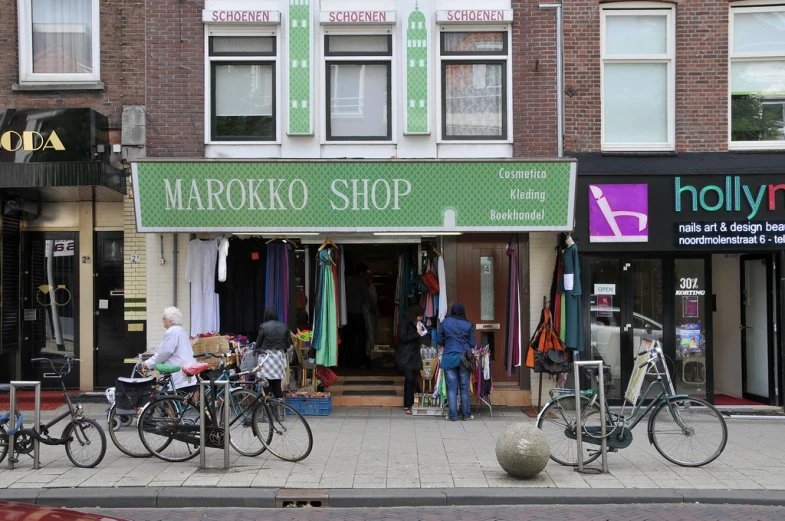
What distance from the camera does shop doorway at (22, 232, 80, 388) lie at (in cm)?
1288

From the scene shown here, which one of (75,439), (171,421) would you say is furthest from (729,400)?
(75,439)

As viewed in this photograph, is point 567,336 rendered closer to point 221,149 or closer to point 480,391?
point 480,391

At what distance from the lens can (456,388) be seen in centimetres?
1162

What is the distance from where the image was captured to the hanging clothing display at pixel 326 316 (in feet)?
40.1

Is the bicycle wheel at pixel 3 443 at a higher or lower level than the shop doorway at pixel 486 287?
lower

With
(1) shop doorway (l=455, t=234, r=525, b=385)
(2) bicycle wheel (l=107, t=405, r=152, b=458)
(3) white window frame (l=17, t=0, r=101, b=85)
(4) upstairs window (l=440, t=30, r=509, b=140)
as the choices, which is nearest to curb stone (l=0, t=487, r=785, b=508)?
(2) bicycle wheel (l=107, t=405, r=152, b=458)

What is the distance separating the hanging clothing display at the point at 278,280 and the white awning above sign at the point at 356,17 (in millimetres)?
3744

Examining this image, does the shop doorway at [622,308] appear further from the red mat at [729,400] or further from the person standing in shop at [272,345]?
the person standing in shop at [272,345]

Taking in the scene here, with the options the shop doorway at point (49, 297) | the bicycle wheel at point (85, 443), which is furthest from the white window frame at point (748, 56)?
the shop doorway at point (49, 297)

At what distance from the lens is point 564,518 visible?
714cm

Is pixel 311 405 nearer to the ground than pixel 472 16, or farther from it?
nearer to the ground

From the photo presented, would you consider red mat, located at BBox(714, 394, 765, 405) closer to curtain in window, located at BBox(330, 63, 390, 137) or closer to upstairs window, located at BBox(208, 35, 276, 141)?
curtain in window, located at BBox(330, 63, 390, 137)

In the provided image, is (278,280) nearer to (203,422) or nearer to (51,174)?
(51,174)

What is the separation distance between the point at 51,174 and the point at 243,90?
10.8ft
